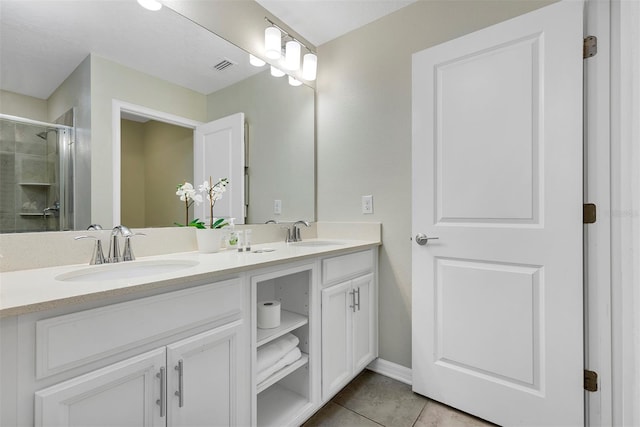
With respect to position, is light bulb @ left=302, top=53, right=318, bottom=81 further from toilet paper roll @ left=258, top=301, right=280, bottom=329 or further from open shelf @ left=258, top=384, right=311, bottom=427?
open shelf @ left=258, top=384, right=311, bottom=427

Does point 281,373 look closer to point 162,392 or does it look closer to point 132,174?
point 162,392

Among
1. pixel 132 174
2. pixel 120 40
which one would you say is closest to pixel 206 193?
pixel 132 174

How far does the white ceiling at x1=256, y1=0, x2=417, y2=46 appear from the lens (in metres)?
1.83

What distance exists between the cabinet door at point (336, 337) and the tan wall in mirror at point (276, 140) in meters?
0.68

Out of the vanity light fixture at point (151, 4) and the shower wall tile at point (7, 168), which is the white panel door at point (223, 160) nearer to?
the vanity light fixture at point (151, 4)

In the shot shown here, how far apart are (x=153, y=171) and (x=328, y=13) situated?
4.83 ft

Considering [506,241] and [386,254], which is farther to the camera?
[386,254]

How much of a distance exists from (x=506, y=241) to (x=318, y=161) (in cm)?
132

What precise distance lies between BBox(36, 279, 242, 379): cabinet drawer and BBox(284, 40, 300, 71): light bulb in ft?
5.19

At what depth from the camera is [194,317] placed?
3.10ft

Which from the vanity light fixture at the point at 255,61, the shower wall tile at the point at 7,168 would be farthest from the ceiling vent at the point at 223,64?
the shower wall tile at the point at 7,168

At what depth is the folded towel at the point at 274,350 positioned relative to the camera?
1269 mm

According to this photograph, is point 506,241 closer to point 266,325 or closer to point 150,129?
point 266,325

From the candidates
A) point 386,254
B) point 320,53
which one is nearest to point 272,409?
point 386,254
